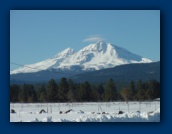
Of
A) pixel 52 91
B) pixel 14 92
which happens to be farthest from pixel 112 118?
pixel 14 92

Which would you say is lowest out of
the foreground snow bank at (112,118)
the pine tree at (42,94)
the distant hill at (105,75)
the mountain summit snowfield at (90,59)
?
the foreground snow bank at (112,118)

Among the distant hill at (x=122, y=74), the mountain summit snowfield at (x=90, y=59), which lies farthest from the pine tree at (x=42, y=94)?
the distant hill at (x=122, y=74)

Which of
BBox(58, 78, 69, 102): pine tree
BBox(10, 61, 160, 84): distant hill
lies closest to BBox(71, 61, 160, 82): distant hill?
BBox(10, 61, 160, 84): distant hill

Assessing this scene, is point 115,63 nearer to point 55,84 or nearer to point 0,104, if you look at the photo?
point 55,84

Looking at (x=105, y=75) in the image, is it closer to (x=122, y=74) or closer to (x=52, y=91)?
(x=122, y=74)

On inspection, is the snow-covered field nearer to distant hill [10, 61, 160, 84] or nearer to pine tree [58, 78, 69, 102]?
pine tree [58, 78, 69, 102]

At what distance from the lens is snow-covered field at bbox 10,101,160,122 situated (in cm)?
825

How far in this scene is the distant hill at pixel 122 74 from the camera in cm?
832

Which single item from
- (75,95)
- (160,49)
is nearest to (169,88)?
(160,49)

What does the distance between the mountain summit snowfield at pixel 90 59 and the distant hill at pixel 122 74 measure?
59 mm

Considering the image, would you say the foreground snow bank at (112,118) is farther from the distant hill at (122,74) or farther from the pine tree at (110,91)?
the distant hill at (122,74)

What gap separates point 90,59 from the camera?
8.44 meters

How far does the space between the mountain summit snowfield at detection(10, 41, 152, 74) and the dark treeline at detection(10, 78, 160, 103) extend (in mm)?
190

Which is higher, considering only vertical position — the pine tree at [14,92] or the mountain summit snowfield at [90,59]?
the mountain summit snowfield at [90,59]
